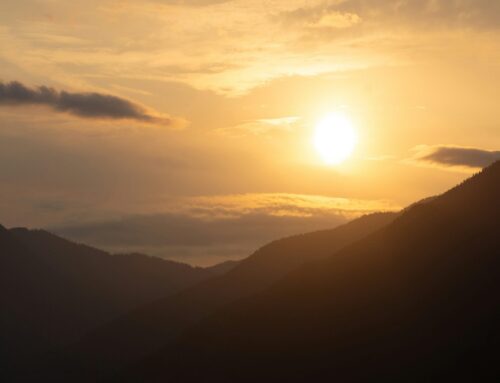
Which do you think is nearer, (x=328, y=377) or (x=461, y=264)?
(x=328, y=377)

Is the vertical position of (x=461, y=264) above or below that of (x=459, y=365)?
above

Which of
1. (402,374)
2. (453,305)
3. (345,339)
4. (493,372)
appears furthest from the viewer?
Result: (345,339)

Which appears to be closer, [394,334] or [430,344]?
[430,344]

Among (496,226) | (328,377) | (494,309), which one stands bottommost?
(328,377)

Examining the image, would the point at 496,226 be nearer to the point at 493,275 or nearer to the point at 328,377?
the point at 493,275

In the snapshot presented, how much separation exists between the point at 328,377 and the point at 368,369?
1120cm

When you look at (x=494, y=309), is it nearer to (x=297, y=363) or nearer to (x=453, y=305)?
(x=453, y=305)

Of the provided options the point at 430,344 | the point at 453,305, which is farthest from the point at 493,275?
the point at 430,344

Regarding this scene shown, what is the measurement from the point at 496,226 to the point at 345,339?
42.2 m

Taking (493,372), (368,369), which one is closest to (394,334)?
(368,369)

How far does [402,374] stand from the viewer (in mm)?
160750

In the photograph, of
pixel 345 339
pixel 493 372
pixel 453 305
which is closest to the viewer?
pixel 493 372

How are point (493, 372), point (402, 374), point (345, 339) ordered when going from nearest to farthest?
point (493, 372) < point (402, 374) < point (345, 339)

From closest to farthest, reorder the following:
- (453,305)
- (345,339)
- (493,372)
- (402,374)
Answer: (493,372) → (402,374) → (453,305) → (345,339)
